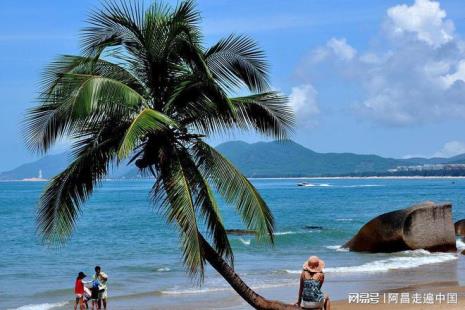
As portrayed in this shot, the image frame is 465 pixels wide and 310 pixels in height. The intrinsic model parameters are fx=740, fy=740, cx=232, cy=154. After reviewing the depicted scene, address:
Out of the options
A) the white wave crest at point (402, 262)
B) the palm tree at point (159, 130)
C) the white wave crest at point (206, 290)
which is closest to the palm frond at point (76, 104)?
the palm tree at point (159, 130)

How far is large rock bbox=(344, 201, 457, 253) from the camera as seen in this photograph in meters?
27.0

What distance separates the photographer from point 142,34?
11.3 m

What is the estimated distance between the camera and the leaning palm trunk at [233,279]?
11531mm

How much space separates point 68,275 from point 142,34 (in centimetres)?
1677

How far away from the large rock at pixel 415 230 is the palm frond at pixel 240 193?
54.1ft

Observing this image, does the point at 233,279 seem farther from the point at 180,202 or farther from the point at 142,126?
the point at 142,126

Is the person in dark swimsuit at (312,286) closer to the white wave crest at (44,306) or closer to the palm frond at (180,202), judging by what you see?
the palm frond at (180,202)

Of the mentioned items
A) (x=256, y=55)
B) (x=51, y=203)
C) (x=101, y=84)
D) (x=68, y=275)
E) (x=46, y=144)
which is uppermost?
(x=256, y=55)

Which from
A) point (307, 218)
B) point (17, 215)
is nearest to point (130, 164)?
point (307, 218)

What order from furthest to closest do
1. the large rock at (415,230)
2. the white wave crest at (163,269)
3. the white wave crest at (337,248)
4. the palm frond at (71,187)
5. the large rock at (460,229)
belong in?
the large rock at (460,229) < the white wave crest at (337,248) < the large rock at (415,230) < the white wave crest at (163,269) < the palm frond at (71,187)

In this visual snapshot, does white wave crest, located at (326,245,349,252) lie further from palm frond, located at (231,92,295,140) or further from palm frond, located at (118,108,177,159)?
palm frond, located at (118,108,177,159)

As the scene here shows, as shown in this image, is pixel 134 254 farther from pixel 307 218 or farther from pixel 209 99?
pixel 307 218

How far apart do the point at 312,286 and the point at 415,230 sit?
17.6 m

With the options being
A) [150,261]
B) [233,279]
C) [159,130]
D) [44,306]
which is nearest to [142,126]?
[159,130]
